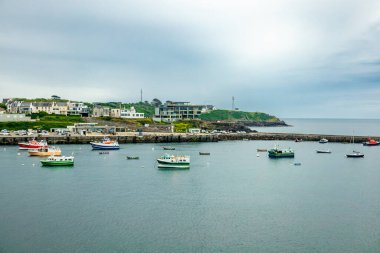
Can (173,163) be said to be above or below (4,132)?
below

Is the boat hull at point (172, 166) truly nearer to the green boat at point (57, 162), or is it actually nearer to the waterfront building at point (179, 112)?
the green boat at point (57, 162)

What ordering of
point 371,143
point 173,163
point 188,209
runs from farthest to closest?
point 371,143
point 173,163
point 188,209

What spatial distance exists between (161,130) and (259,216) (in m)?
101

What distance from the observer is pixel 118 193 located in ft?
160

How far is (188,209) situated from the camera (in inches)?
1652

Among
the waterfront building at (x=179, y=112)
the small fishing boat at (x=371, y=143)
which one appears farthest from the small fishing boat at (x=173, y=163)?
the waterfront building at (x=179, y=112)

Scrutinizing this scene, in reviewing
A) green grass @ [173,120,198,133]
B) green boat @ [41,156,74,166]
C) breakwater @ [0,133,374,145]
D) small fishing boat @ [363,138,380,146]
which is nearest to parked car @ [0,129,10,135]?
breakwater @ [0,133,374,145]

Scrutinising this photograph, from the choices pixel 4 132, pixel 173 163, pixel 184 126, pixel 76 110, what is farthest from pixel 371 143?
pixel 76 110

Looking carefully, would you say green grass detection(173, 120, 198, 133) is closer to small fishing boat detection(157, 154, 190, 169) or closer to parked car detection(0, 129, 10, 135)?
parked car detection(0, 129, 10, 135)

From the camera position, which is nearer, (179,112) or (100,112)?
(100,112)

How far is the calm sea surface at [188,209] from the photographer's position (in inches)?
1268

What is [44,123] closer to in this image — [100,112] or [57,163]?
[100,112]

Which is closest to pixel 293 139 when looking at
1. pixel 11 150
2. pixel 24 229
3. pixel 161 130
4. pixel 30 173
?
pixel 161 130

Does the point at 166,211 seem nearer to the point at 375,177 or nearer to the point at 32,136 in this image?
the point at 375,177
